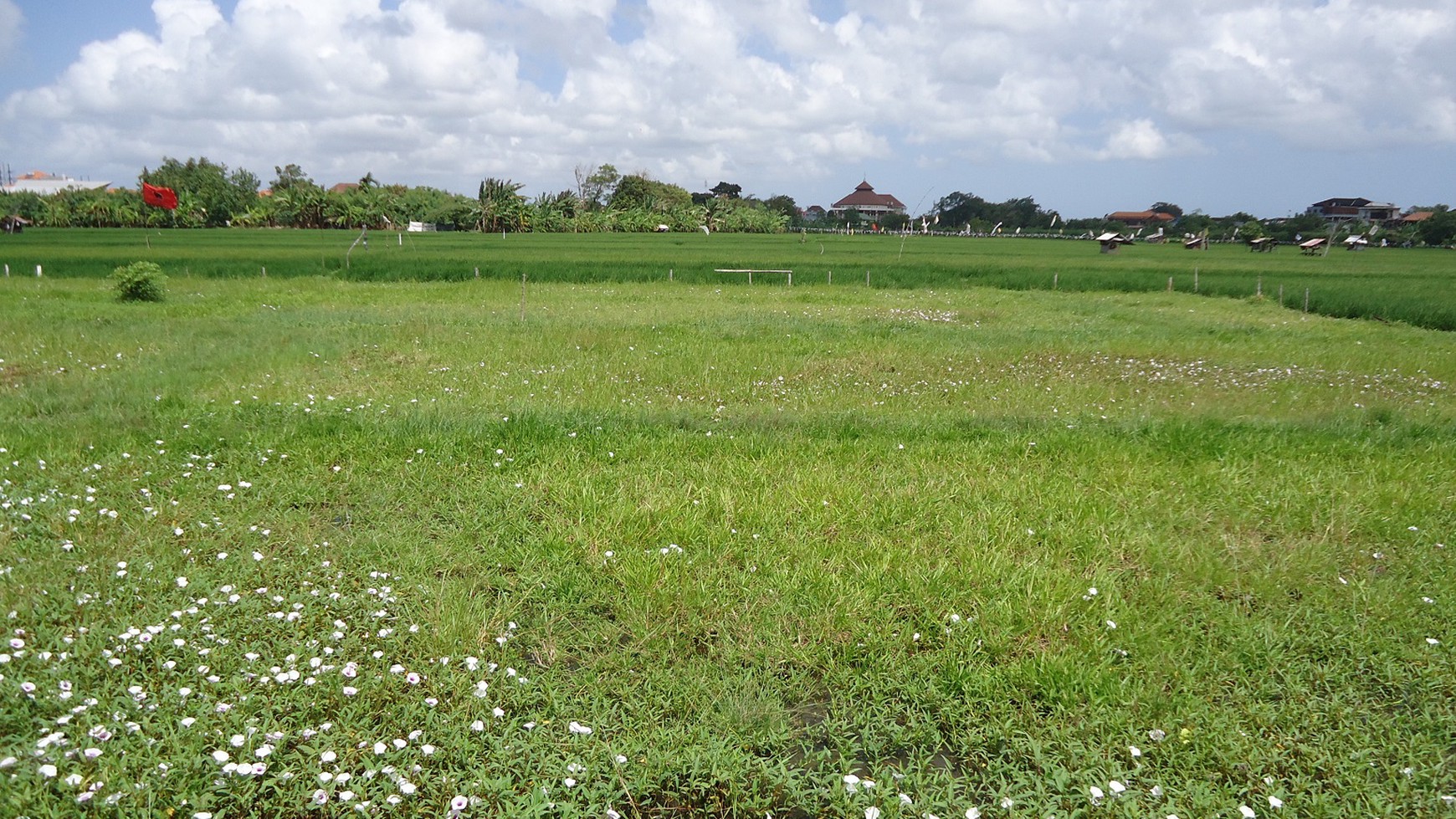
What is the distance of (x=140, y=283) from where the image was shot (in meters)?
19.2

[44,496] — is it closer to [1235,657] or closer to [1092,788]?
[1092,788]

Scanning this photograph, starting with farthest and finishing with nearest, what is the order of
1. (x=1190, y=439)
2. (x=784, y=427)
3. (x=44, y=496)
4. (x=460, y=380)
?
(x=460, y=380)
(x=784, y=427)
(x=1190, y=439)
(x=44, y=496)

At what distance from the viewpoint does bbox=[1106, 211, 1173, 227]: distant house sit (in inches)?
4114

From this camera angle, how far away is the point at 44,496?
18.9ft

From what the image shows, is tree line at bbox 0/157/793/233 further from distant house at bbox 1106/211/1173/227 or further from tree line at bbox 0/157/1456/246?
distant house at bbox 1106/211/1173/227

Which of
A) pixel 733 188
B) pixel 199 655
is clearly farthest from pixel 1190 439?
pixel 733 188

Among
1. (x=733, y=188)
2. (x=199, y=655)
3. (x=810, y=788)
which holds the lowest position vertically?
(x=810, y=788)

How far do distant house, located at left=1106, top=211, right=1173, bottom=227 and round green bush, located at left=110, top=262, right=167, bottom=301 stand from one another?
10690 cm

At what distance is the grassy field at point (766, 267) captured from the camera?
2598cm

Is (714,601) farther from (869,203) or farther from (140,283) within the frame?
(869,203)

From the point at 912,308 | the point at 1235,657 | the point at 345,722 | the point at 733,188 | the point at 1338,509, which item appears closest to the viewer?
the point at 345,722

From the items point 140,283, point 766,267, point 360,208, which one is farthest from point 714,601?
point 360,208

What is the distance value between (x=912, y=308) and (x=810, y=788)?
19307 millimetres

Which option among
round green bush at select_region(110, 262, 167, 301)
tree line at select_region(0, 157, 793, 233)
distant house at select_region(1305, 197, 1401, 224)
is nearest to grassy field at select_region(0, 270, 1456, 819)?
round green bush at select_region(110, 262, 167, 301)
